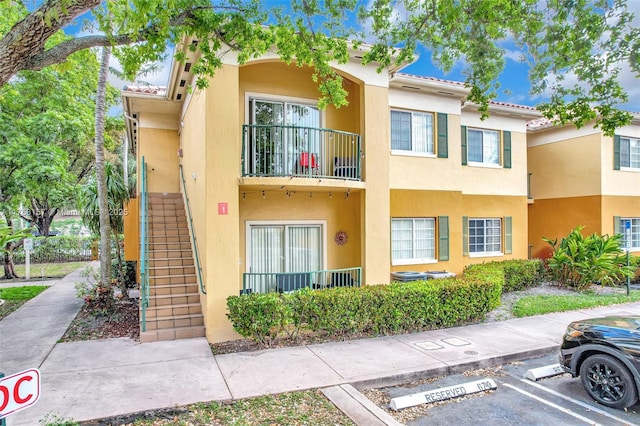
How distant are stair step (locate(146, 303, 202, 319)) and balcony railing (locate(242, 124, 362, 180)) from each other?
321 centimetres

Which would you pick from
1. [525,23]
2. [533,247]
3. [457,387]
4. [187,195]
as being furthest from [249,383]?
[533,247]

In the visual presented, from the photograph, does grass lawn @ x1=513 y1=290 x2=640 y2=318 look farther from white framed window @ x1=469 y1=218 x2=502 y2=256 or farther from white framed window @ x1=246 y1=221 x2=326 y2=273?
white framed window @ x1=246 y1=221 x2=326 y2=273

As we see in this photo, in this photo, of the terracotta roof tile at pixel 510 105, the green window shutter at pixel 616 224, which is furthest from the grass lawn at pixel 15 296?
the green window shutter at pixel 616 224

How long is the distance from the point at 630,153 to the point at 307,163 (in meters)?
15.3

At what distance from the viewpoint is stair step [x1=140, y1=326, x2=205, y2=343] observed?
25.2ft

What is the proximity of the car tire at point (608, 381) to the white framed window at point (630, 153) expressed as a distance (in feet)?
46.3

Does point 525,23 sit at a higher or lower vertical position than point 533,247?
higher

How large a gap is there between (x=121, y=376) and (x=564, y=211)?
686 inches

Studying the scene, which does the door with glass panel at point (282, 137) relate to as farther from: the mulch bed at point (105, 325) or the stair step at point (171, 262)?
the mulch bed at point (105, 325)


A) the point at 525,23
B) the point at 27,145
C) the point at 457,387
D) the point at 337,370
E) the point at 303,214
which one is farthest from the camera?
the point at 27,145

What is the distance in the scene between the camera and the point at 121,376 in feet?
19.6

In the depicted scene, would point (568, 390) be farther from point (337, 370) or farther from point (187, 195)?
point (187, 195)

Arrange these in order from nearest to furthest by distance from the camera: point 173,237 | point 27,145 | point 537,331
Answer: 1. point 537,331
2. point 173,237
3. point 27,145

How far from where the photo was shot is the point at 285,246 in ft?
31.7
